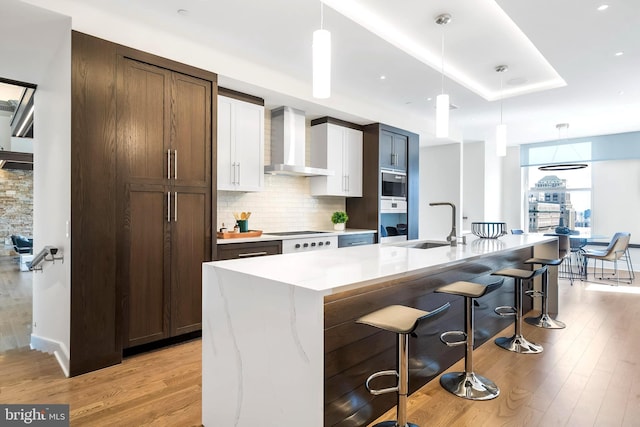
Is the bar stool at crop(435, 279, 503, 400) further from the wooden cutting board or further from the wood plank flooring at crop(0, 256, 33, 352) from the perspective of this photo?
the wood plank flooring at crop(0, 256, 33, 352)

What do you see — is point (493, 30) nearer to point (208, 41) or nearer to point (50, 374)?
point (208, 41)

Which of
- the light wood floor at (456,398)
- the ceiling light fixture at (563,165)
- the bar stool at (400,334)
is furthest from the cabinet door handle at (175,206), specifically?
the ceiling light fixture at (563,165)

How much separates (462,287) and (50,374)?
3020mm

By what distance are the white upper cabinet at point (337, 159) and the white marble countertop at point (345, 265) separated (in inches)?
92.1

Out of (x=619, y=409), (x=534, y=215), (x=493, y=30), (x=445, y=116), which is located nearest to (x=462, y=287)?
(x=619, y=409)

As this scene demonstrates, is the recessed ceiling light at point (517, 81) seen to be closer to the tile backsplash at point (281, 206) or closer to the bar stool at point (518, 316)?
the bar stool at point (518, 316)

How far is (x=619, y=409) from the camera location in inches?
84.4

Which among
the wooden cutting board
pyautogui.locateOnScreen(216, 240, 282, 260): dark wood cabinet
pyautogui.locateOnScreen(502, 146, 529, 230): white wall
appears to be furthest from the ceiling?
pyautogui.locateOnScreen(502, 146, 529, 230): white wall

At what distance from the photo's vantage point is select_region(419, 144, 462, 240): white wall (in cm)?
720

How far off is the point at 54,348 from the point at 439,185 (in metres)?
6.76

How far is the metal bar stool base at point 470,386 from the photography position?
227 cm

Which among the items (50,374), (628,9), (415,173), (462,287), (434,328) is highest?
(628,9)

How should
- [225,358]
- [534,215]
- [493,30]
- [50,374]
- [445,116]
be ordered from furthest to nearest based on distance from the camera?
1. [534,215]
2. [493,30]
3. [445,116]
4. [50,374]
5. [225,358]

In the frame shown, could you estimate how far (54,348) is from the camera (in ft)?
9.71
